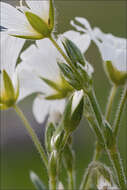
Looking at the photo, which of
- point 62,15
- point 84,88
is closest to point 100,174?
point 84,88

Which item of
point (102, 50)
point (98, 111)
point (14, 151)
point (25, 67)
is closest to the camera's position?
point (98, 111)

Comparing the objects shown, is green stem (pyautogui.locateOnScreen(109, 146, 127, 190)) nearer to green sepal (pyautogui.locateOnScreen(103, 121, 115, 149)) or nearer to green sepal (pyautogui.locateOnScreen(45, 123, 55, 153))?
green sepal (pyautogui.locateOnScreen(103, 121, 115, 149))

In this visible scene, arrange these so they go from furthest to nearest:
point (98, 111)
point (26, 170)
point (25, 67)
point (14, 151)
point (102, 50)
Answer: point (14, 151) → point (26, 170) → point (25, 67) → point (102, 50) → point (98, 111)

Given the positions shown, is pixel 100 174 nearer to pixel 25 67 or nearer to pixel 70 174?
pixel 70 174

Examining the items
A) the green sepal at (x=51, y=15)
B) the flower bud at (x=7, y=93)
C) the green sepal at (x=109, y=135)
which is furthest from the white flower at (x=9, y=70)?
the green sepal at (x=109, y=135)

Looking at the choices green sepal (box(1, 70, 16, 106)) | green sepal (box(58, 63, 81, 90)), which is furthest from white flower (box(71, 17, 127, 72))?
green sepal (box(1, 70, 16, 106))

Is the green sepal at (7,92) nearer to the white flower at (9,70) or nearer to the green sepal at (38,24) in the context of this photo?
the white flower at (9,70)
